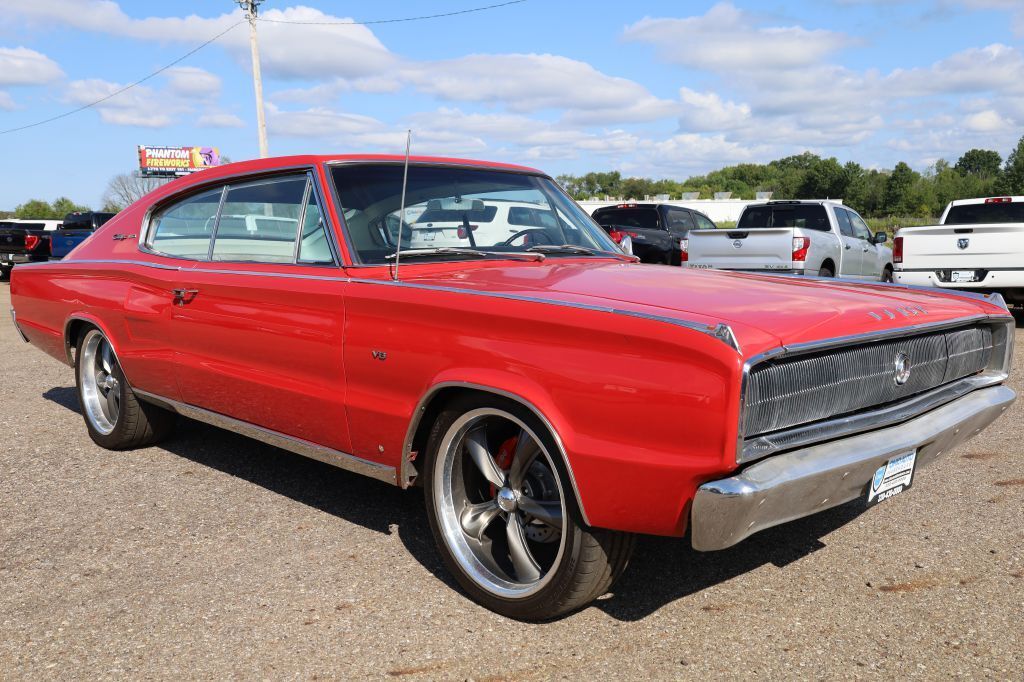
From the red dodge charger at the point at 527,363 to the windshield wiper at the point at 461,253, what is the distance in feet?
0.04

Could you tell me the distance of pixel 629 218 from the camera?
1559 centimetres

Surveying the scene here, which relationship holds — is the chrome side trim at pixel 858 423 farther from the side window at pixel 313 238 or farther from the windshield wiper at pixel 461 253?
the side window at pixel 313 238

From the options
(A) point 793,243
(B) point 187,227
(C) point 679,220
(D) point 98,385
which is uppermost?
(B) point 187,227

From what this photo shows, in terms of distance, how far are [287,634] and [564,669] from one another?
916mm

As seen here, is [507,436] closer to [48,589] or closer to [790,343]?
[790,343]

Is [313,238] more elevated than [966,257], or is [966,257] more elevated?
[313,238]

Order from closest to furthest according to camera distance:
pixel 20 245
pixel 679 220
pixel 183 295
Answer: pixel 183 295
pixel 679 220
pixel 20 245

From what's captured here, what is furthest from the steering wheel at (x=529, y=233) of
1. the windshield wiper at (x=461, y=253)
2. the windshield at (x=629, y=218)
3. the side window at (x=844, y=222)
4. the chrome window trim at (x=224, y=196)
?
the windshield at (x=629, y=218)

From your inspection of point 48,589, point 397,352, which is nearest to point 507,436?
point 397,352

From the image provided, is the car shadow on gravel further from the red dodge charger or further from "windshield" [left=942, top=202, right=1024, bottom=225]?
"windshield" [left=942, top=202, right=1024, bottom=225]

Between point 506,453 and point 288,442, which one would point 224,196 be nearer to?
point 288,442

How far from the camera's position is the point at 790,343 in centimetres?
246

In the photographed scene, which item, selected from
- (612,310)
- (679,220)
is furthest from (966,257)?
(612,310)

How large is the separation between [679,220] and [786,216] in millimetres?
2648
